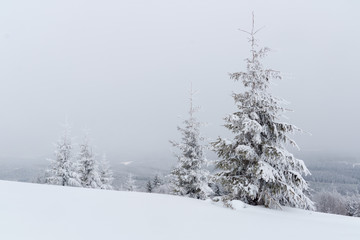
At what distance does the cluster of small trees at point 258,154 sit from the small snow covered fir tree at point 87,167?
1966 cm

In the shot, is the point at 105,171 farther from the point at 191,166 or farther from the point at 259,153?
the point at 259,153

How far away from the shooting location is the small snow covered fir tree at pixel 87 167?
24.8 m

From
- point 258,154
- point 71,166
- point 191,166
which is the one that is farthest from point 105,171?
point 258,154

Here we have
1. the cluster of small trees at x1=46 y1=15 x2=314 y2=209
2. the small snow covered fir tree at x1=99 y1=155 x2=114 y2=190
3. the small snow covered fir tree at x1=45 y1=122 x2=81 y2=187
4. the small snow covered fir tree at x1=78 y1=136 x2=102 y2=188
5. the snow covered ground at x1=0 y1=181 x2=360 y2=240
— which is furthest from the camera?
the small snow covered fir tree at x1=99 y1=155 x2=114 y2=190

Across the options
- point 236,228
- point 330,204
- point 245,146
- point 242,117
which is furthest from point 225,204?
point 330,204

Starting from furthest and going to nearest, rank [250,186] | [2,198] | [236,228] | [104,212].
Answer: [250,186], [2,198], [104,212], [236,228]

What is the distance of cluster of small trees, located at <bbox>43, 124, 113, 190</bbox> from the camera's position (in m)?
22.1

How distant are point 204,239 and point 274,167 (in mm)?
6065

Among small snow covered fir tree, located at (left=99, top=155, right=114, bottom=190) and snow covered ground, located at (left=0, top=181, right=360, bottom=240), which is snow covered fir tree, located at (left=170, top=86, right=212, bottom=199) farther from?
small snow covered fir tree, located at (left=99, top=155, right=114, bottom=190)

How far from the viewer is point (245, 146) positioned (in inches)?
334

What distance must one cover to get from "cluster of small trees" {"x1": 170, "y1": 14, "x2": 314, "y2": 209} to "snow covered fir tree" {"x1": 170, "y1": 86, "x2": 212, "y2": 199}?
23.3 feet

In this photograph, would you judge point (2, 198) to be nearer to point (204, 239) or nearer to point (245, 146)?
point (204, 239)

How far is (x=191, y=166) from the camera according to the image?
16625mm

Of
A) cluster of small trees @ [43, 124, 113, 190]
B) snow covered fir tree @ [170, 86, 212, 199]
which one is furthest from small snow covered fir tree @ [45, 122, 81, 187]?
snow covered fir tree @ [170, 86, 212, 199]
